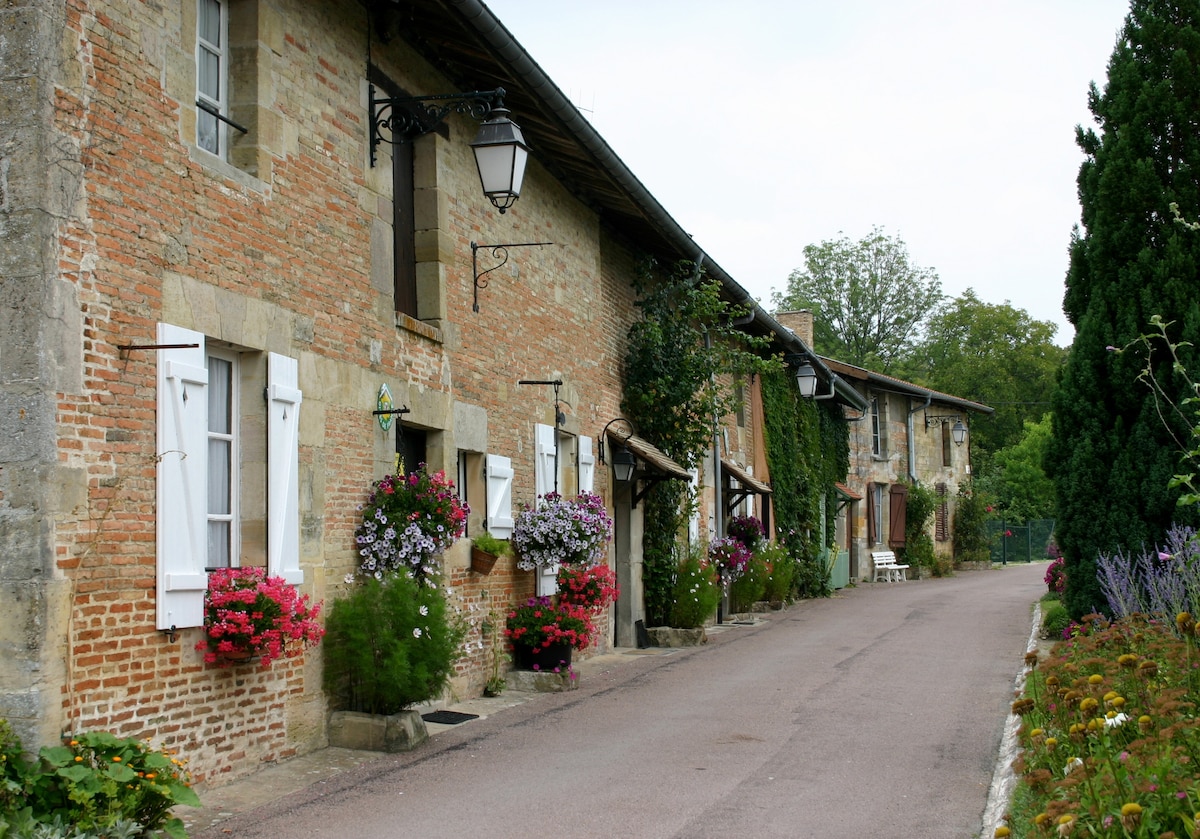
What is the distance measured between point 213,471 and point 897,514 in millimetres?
25749

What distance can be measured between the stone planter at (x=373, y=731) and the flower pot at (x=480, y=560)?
8.06ft

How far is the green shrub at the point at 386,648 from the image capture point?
776cm

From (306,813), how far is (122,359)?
2.50 meters

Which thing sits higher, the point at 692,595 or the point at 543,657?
the point at 692,595

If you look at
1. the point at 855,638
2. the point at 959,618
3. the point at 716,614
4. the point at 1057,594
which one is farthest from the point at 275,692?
the point at 1057,594

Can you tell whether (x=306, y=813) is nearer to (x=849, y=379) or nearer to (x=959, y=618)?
(x=959, y=618)

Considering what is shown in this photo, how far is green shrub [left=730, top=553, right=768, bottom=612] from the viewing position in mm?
18188

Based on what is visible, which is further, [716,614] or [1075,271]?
[716,614]

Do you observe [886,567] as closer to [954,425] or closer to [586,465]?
[954,425]

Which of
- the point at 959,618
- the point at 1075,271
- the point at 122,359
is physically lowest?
the point at 959,618

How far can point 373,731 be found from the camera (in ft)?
25.5

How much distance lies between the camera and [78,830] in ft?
16.2

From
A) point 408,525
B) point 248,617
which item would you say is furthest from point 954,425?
point 248,617

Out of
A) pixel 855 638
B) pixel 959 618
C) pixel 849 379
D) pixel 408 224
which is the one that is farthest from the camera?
pixel 849 379
